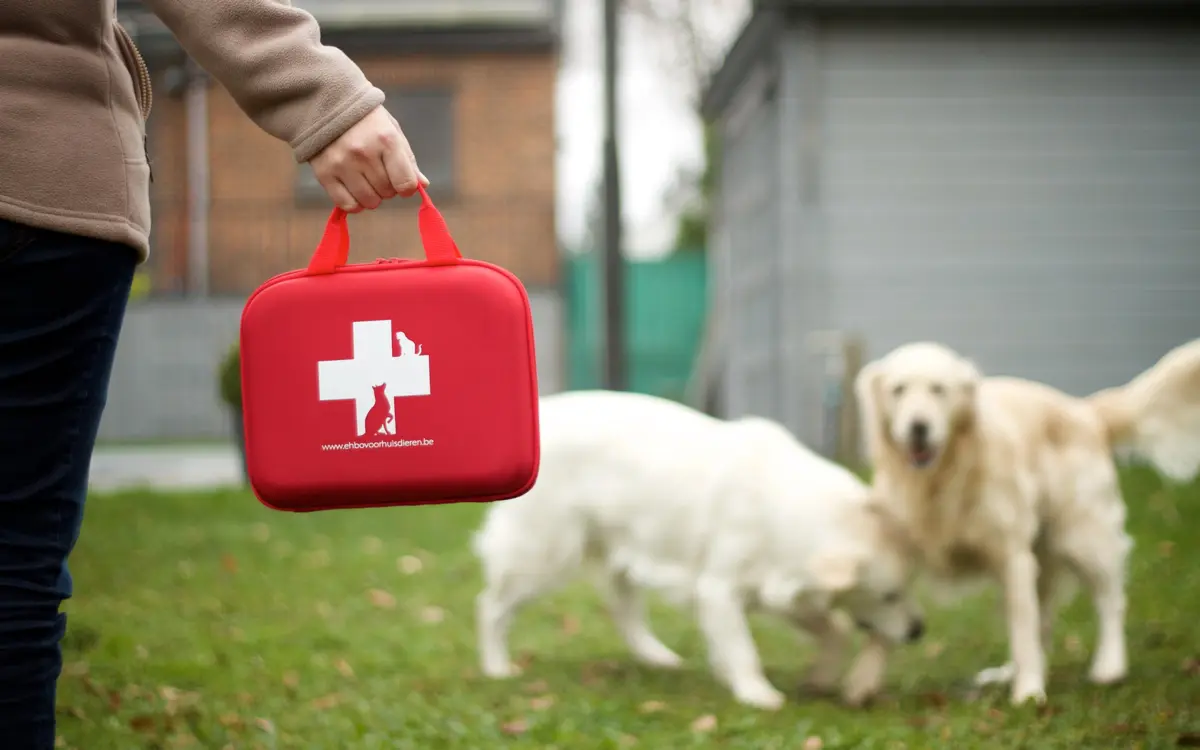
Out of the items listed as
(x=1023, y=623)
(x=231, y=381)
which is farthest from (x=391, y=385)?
(x=231, y=381)

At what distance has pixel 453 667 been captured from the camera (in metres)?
4.97

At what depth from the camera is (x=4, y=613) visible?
166 cm

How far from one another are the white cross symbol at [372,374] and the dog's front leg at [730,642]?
2619mm

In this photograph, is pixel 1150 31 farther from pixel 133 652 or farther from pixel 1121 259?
pixel 133 652

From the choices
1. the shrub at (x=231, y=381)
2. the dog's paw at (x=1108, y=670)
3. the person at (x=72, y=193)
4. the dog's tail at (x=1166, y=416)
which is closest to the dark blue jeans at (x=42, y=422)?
the person at (x=72, y=193)

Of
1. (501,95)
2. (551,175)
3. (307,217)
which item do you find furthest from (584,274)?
(307,217)

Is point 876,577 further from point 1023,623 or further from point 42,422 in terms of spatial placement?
point 42,422

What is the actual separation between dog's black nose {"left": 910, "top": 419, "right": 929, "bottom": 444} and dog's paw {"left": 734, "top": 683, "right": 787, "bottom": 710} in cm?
95

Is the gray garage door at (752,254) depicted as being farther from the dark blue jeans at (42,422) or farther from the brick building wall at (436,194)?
the dark blue jeans at (42,422)

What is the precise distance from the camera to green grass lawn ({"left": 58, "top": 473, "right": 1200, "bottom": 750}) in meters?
3.69

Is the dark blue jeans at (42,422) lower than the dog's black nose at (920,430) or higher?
higher

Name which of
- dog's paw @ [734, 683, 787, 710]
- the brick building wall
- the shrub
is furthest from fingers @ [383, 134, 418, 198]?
the brick building wall

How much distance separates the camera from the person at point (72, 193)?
63.6 inches

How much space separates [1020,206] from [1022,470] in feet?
25.0
